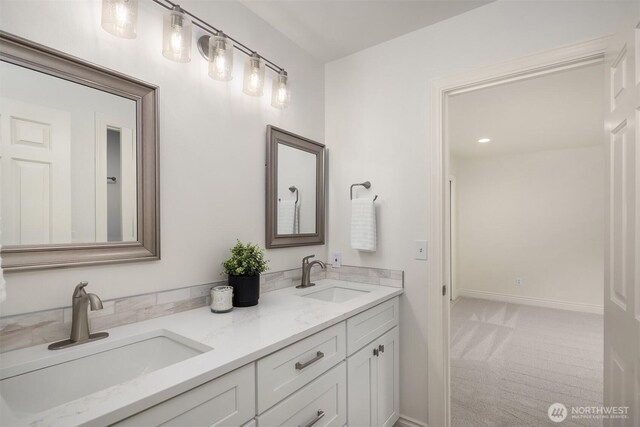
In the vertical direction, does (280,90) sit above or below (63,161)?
above

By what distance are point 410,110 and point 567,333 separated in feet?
11.4

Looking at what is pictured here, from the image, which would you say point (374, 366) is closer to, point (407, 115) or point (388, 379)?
point (388, 379)

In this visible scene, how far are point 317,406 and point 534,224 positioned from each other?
16.1 feet

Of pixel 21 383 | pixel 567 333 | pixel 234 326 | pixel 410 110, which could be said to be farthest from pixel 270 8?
pixel 567 333

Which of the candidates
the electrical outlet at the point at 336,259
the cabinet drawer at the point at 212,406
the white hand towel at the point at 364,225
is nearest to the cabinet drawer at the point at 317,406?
the cabinet drawer at the point at 212,406

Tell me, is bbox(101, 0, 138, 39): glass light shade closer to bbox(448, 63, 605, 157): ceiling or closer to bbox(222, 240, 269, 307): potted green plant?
bbox(222, 240, 269, 307): potted green plant

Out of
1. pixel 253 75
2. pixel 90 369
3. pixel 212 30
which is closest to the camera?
pixel 90 369

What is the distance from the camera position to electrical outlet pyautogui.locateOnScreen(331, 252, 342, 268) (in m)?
2.30

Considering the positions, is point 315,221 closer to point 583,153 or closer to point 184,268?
point 184,268

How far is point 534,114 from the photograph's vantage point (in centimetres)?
331

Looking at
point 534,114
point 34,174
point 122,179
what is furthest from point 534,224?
point 34,174

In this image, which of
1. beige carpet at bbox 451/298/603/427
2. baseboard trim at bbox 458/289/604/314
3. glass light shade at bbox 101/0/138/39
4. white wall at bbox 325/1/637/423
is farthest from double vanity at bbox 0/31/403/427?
baseboard trim at bbox 458/289/604/314

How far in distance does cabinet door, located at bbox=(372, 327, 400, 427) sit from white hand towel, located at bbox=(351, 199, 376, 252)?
1.79 ft

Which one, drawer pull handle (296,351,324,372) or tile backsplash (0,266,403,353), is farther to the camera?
drawer pull handle (296,351,324,372)
